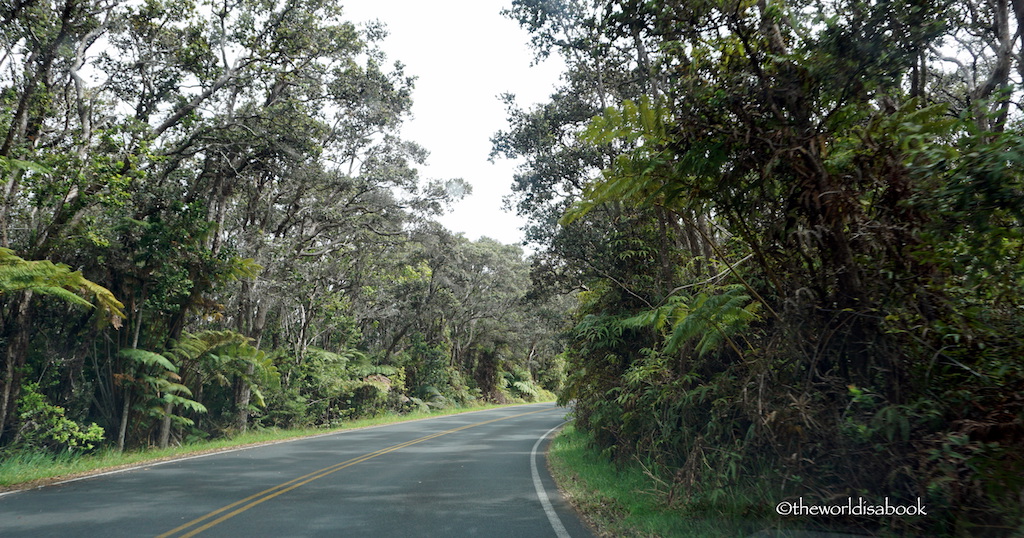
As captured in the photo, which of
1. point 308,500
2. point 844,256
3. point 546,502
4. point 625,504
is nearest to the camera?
point 844,256

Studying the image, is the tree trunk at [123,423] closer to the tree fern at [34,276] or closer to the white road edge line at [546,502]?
the tree fern at [34,276]

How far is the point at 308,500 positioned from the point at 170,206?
971cm

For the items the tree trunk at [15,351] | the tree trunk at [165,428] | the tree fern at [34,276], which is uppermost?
the tree fern at [34,276]

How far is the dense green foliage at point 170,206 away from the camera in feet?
38.9

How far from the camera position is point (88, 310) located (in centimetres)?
1454

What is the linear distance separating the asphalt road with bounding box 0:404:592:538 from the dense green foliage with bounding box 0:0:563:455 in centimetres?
357

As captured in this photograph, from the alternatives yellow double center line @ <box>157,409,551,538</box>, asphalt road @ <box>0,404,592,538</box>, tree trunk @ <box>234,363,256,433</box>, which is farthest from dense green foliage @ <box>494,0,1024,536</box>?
tree trunk @ <box>234,363,256,433</box>

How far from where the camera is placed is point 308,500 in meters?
8.46

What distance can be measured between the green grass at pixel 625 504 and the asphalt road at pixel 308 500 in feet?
1.16

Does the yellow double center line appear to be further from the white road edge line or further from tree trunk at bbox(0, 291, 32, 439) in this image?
tree trunk at bbox(0, 291, 32, 439)

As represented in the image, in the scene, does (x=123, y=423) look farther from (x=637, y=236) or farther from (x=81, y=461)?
(x=637, y=236)

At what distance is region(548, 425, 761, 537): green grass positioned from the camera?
6234 millimetres

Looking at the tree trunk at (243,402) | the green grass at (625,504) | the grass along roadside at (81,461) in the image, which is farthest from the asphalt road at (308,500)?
the tree trunk at (243,402)

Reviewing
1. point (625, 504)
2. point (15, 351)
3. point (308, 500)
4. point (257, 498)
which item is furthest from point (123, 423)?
point (625, 504)
